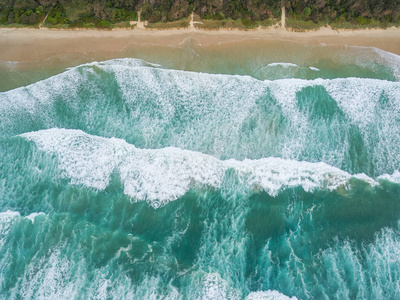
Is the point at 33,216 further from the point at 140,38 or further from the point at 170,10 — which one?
Result: the point at 170,10

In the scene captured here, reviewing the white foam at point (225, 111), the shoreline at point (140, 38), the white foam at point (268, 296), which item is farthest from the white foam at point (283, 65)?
the white foam at point (268, 296)

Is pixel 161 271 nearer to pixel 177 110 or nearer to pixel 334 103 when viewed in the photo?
pixel 177 110

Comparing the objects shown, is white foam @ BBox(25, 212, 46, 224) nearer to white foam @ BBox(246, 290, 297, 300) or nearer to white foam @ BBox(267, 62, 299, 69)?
white foam @ BBox(246, 290, 297, 300)

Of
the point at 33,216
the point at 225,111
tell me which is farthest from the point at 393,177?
the point at 33,216

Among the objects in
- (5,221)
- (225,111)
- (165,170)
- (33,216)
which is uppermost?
(225,111)

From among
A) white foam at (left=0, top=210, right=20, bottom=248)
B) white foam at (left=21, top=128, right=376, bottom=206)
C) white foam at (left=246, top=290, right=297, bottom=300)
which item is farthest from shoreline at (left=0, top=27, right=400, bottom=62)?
white foam at (left=246, top=290, right=297, bottom=300)

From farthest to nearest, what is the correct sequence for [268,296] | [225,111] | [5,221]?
[225,111] → [5,221] → [268,296]

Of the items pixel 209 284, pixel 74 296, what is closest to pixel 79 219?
pixel 74 296
